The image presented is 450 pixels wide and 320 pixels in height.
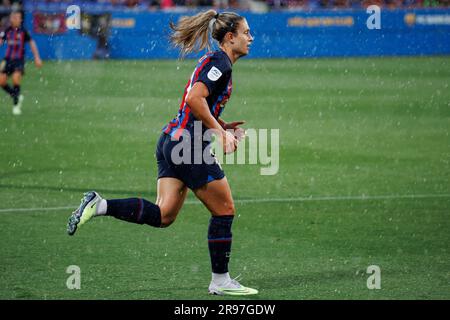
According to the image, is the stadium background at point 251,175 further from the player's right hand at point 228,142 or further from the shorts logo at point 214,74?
the shorts logo at point 214,74

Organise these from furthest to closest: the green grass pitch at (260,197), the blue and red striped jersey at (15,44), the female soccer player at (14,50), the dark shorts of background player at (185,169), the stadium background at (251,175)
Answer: the blue and red striped jersey at (15,44) < the female soccer player at (14,50) < the stadium background at (251,175) < the green grass pitch at (260,197) < the dark shorts of background player at (185,169)

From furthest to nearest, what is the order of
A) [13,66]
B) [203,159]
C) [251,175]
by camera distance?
1. [13,66]
2. [251,175]
3. [203,159]

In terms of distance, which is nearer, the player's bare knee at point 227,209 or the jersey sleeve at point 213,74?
the jersey sleeve at point 213,74

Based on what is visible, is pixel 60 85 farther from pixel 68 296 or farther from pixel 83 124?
pixel 68 296

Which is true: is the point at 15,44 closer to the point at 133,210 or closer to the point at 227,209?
the point at 133,210

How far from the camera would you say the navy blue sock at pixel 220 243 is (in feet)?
20.8

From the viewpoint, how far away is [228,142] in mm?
6176

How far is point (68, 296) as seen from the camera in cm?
618

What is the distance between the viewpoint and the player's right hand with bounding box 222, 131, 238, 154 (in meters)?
6.16

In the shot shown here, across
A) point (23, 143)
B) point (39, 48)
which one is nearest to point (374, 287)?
point (23, 143)

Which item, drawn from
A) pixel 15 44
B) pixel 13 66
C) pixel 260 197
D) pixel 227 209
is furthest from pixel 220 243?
pixel 15 44

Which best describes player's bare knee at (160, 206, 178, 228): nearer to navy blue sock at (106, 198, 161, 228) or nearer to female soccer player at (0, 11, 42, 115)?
navy blue sock at (106, 198, 161, 228)

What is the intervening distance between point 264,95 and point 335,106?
2.59 metres

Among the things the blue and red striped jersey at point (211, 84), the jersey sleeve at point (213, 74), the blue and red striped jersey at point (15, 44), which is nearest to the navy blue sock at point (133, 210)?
the blue and red striped jersey at point (211, 84)
